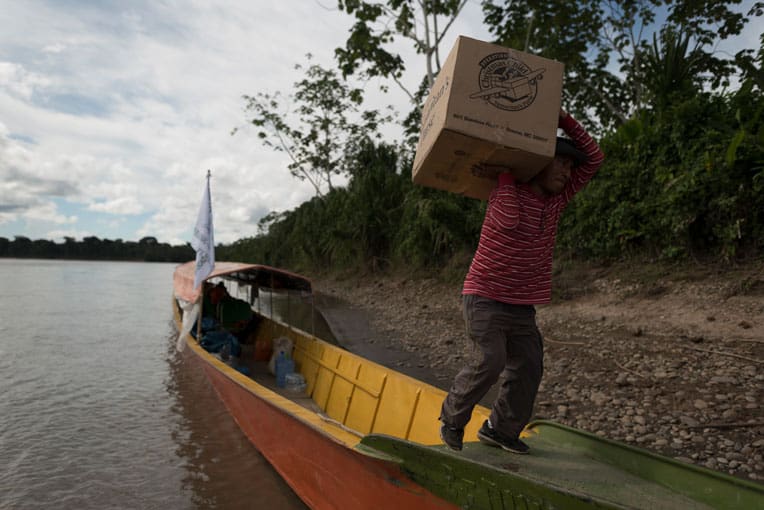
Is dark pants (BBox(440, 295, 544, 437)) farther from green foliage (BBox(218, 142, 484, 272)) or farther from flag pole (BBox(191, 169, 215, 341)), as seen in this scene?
green foliage (BBox(218, 142, 484, 272))

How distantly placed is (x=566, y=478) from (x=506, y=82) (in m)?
1.96

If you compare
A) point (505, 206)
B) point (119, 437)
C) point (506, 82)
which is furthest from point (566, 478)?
point (119, 437)

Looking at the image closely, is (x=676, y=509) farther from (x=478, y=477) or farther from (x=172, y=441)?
(x=172, y=441)

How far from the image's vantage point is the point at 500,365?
7.78ft

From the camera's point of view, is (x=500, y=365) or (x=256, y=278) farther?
(x=256, y=278)

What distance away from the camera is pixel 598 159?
262 cm

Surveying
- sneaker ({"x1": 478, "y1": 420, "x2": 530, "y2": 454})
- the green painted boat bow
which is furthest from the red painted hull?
sneaker ({"x1": 478, "y1": 420, "x2": 530, "y2": 454})

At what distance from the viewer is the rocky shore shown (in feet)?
13.5

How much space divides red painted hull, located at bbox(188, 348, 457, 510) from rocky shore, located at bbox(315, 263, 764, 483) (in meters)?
2.66

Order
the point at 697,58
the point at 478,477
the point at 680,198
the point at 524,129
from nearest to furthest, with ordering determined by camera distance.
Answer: the point at 478,477 < the point at 524,129 < the point at 680,198 < the point at 697,58

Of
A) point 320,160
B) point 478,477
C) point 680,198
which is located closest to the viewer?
point 478,477

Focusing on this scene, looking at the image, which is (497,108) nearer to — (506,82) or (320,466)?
(506,82)

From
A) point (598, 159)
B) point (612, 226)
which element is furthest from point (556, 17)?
point (598, 159)

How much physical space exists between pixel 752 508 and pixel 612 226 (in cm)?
755
